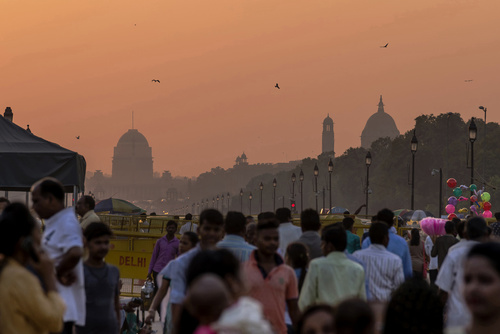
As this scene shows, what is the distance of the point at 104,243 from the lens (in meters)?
7.62

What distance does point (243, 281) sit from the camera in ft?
12.8

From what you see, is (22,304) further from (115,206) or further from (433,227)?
(115,206)

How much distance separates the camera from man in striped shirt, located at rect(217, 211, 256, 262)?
7.71m

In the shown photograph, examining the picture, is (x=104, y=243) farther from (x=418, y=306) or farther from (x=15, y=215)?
(x=418, y=306)

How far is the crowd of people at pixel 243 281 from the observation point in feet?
12.2

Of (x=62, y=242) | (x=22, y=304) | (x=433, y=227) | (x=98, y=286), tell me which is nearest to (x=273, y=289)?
(x=98, y=286)

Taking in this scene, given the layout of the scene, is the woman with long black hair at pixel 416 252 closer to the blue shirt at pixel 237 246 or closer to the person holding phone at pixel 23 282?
the blue shirt at pixel 237 246

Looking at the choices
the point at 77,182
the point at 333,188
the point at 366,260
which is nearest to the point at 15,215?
the point at 366,260

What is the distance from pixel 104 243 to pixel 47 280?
2442mm

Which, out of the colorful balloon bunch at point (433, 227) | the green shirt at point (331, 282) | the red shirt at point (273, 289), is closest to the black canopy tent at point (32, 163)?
the green shirt at point (331, 282)

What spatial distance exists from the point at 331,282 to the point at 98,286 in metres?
1.86

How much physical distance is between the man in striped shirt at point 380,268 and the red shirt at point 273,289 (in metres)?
1.59

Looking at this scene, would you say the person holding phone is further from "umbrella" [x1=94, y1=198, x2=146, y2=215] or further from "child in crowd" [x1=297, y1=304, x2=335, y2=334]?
"umbrella" [x1=94, y1=198, x2=146, y2=215]

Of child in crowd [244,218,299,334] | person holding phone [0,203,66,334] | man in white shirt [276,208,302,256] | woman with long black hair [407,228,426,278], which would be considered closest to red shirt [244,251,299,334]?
A: child in crowd [244,218,299,334]
